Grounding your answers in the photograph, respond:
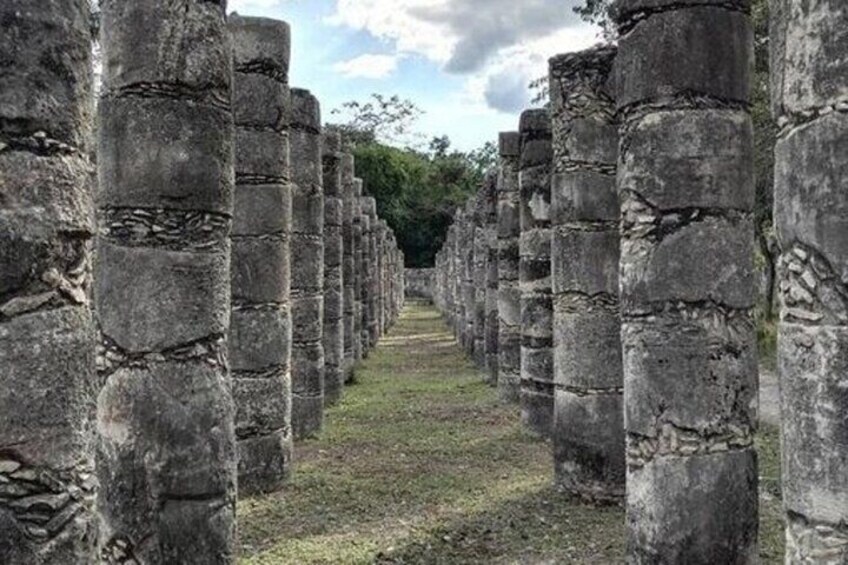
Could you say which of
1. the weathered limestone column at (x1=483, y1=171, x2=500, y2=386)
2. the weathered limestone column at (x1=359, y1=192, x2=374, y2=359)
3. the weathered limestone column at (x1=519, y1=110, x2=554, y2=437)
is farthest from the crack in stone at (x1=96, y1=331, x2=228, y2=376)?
the weathered limestone column at (x1=359, y1=192, x2=374, y2=359)

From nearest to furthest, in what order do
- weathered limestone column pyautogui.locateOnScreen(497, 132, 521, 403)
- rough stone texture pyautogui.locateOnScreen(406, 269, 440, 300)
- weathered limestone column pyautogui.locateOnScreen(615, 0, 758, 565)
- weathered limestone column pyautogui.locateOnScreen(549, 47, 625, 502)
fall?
1. weathered limestone column pyautogui.locateOnScreen(615, 0, 758, 565)
2. weathered limestone column pyautogui.locateOnScreen(549, 47, 625, 502)
3. weathered limestone column pyautogui.locateOnScreen(497, 132, 521, 403)
4. rough stone texture pyautogui.locateOnScreen(406, 269, 440, 300)

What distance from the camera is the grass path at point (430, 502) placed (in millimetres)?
7016

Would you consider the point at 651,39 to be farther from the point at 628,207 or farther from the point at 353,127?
the point at 353,127

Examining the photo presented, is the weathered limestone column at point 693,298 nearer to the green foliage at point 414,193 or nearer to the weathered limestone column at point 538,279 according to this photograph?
the weathered limestone column at point 538,279

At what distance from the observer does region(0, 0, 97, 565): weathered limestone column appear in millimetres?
2773

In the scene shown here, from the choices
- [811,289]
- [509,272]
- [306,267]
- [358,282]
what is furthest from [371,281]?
[811,289]

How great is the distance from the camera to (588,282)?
27.1 feet

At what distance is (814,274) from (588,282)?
206 inches

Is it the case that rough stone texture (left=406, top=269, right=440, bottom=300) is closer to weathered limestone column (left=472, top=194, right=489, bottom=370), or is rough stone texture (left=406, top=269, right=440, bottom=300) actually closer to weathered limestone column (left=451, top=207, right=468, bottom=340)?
weathered limestone column (left=451, top=207, right=468, bottom=340)

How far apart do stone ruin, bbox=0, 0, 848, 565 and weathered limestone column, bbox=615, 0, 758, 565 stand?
2 centimetres

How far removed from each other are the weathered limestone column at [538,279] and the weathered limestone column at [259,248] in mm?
3711

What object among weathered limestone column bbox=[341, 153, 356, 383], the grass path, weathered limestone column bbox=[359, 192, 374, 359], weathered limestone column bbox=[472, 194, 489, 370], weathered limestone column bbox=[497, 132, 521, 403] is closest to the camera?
the grass path

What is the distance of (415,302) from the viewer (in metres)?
55.3

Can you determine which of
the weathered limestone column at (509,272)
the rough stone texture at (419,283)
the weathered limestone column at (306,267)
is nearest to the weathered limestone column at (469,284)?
the weathered limestone column at (509,272)
